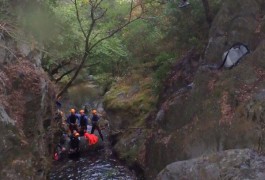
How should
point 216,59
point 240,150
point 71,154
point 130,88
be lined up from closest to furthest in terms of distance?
point 240,150 → point 216,59 → point 71,154 → point 130,88

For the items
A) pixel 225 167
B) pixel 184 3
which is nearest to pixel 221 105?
pixel 225 167

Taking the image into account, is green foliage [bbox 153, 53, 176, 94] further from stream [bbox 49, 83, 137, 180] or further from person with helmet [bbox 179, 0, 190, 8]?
stream [bbox 49, 83, 137, 180]

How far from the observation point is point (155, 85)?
15414 millimetres

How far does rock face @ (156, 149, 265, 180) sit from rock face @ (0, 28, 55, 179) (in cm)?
405

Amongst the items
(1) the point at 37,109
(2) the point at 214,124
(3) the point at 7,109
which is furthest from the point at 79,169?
(2) the point at 214,124

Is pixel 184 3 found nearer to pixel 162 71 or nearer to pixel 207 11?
pixel 207 11

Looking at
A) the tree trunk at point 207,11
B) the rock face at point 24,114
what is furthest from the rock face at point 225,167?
the tree trunk at point 207,11

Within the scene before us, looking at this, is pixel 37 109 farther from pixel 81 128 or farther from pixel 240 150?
pixel 240 150

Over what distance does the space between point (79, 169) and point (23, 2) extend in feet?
23.0

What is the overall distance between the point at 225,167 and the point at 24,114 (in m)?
6.29

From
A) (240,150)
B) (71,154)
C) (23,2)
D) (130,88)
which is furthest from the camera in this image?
(130,88)

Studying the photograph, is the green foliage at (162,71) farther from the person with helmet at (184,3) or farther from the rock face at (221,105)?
the person with helmet at (184,3)

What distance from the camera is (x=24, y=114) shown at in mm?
11562

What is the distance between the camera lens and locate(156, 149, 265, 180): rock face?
315 inches
